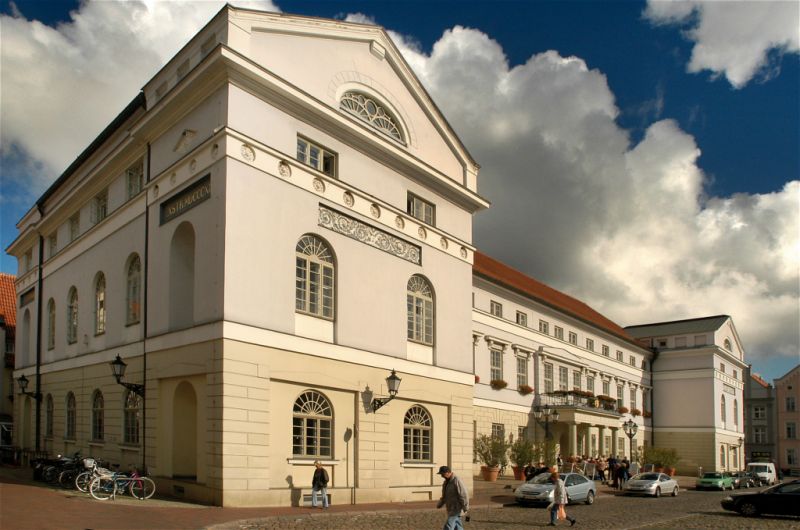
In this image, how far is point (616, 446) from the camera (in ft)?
169

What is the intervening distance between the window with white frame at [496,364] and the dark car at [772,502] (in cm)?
1702

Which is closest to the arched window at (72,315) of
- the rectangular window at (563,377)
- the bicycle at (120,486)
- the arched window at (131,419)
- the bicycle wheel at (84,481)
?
the arched window at (131,419)

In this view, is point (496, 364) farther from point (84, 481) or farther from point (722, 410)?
point (722, 410)

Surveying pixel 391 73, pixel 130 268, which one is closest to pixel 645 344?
pixel 391 73

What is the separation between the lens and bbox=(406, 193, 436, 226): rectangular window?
87.4 ft

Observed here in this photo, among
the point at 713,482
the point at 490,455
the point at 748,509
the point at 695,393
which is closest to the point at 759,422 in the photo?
the point at 695,393

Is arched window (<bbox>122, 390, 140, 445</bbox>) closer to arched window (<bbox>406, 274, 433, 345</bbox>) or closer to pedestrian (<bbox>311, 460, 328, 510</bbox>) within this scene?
pedestrian (<bbox>311, 460, 328, 510</bbox>)

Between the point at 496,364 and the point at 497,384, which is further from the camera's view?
the point at 496,364

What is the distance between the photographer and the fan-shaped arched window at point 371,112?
24555mm

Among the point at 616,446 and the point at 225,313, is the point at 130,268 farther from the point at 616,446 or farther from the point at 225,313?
the point at 616,446

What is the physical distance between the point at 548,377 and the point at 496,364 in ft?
21.1

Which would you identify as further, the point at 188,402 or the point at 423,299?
the point at 423,299

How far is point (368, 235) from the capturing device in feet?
78.9

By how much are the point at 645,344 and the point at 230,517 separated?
172 feet
